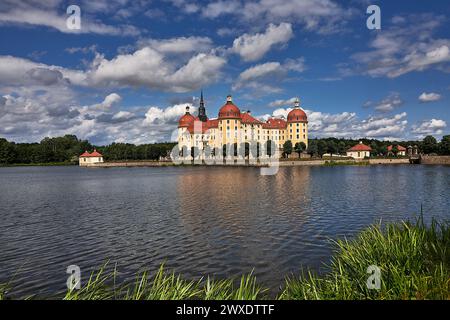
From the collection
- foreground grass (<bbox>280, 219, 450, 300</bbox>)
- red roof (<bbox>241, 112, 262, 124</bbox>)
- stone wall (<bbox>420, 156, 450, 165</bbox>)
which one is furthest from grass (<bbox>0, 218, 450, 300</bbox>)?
red roof (<bbox>241, 112, 262, 124</bbox>)

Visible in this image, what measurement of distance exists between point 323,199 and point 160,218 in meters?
16.7

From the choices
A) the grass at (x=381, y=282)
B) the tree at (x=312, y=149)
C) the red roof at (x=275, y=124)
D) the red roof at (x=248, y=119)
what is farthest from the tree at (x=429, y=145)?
the grass at (x=381, y=282)

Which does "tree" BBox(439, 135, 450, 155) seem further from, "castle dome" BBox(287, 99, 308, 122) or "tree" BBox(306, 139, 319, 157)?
"castle dome" BBox(287, 99, 308, 122)

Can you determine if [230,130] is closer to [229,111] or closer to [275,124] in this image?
[229,111]

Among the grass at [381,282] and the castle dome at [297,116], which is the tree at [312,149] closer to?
the castle dome at [297,116]

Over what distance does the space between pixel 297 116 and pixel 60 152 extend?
125 meters

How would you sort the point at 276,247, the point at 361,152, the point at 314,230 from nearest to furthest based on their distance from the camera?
the point at 276,247 → the point at 314,230 → the point at 361,152

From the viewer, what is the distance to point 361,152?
143125 millimetres

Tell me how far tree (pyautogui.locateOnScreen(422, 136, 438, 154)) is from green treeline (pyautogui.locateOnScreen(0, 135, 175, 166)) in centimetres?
11256

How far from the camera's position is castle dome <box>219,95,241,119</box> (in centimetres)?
14850
